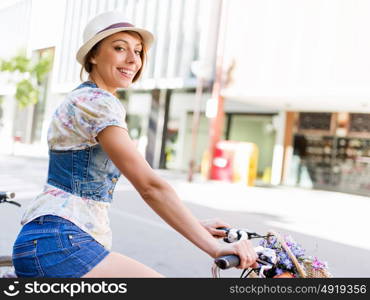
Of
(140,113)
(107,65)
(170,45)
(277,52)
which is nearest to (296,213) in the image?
(277,52)

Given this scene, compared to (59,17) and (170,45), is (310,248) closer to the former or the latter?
(59,17)

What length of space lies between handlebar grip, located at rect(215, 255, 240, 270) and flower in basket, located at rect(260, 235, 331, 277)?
0.34m

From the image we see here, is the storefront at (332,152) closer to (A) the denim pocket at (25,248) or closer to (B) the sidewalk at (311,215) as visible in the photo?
(B) the sidewalk at (311,215)

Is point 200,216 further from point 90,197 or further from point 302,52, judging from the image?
point 302,52

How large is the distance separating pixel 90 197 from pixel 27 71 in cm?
134

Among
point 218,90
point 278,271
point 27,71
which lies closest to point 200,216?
point 27,71

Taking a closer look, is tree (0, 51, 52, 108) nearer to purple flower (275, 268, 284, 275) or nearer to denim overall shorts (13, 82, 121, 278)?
denim overall shorts (13, 82, 121, 278)

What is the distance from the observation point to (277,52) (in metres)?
15.6

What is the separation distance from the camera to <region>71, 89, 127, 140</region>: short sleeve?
1.36m

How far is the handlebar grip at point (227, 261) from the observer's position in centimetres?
129

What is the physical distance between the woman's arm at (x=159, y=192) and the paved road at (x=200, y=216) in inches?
45.2

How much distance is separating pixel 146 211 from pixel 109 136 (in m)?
6.85

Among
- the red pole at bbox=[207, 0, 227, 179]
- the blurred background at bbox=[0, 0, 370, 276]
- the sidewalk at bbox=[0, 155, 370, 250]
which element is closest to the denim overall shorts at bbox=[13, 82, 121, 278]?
the sidewalk at bbox=[0, 155, 370, 250]

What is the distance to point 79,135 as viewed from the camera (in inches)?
55.7
